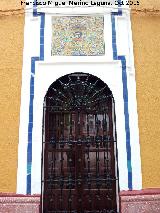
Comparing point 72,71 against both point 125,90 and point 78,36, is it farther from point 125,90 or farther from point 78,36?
point 125,90

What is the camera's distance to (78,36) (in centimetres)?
590

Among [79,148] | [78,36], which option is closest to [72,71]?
[78,36]

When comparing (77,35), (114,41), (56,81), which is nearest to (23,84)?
(56,81)

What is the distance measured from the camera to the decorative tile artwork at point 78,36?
5.82 metres

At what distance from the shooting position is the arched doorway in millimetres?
5340

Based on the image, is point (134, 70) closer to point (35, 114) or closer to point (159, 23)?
point (159, 23)

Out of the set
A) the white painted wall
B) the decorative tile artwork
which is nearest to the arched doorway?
the white painted wall

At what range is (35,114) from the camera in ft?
18.1

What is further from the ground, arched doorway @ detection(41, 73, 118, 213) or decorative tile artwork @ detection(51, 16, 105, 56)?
decorative tile artwork @ detection(51, 16, 105, 56)

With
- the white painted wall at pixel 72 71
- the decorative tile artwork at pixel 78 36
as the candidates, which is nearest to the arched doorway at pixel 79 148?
the white painted wall at pixel 72 71

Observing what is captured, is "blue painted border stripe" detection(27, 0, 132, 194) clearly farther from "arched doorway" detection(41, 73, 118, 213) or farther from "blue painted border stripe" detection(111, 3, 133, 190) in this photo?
"arched doorway" detection(41, 73, 118, 213)

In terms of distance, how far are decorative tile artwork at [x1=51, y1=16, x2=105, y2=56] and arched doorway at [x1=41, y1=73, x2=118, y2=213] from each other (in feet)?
1.34

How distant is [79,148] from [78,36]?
1.83 m

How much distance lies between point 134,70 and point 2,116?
2.19m
